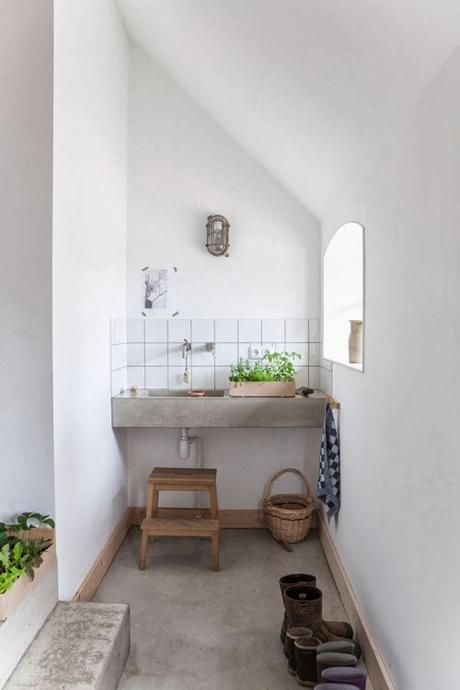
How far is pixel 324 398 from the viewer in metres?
2.92

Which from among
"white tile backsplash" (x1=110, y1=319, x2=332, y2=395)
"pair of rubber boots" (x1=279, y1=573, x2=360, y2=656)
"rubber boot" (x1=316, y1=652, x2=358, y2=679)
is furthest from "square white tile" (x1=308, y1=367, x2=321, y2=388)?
"rubber boot" (x1=316, y1=652, x2=358, y2=679)

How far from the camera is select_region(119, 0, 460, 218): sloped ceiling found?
125 cm

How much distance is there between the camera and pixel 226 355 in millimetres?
3316

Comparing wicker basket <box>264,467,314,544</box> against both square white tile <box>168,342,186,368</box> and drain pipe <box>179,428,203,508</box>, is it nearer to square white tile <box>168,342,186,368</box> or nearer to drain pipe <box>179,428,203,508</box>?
drain pipe <box>179,428,203,508</box>

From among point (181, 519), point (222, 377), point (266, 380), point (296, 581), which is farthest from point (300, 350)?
point (296, 581)

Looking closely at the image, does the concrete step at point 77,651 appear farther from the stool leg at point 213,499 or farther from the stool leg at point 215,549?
the stool leg at point 213,499

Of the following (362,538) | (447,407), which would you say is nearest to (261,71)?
(447,407)

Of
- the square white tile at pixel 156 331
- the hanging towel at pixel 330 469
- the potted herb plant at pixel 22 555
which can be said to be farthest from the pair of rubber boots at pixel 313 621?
the square white tile at pixel 156 331

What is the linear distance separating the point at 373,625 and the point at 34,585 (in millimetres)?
1321

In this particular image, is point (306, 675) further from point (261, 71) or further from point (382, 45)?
point (261, 71)

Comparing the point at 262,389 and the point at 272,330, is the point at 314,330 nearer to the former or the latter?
the point at 272,330

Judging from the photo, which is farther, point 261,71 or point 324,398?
point 324,398

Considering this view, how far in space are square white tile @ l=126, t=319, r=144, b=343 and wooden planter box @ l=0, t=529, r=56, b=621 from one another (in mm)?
1577

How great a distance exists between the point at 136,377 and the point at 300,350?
1170 millimetres
